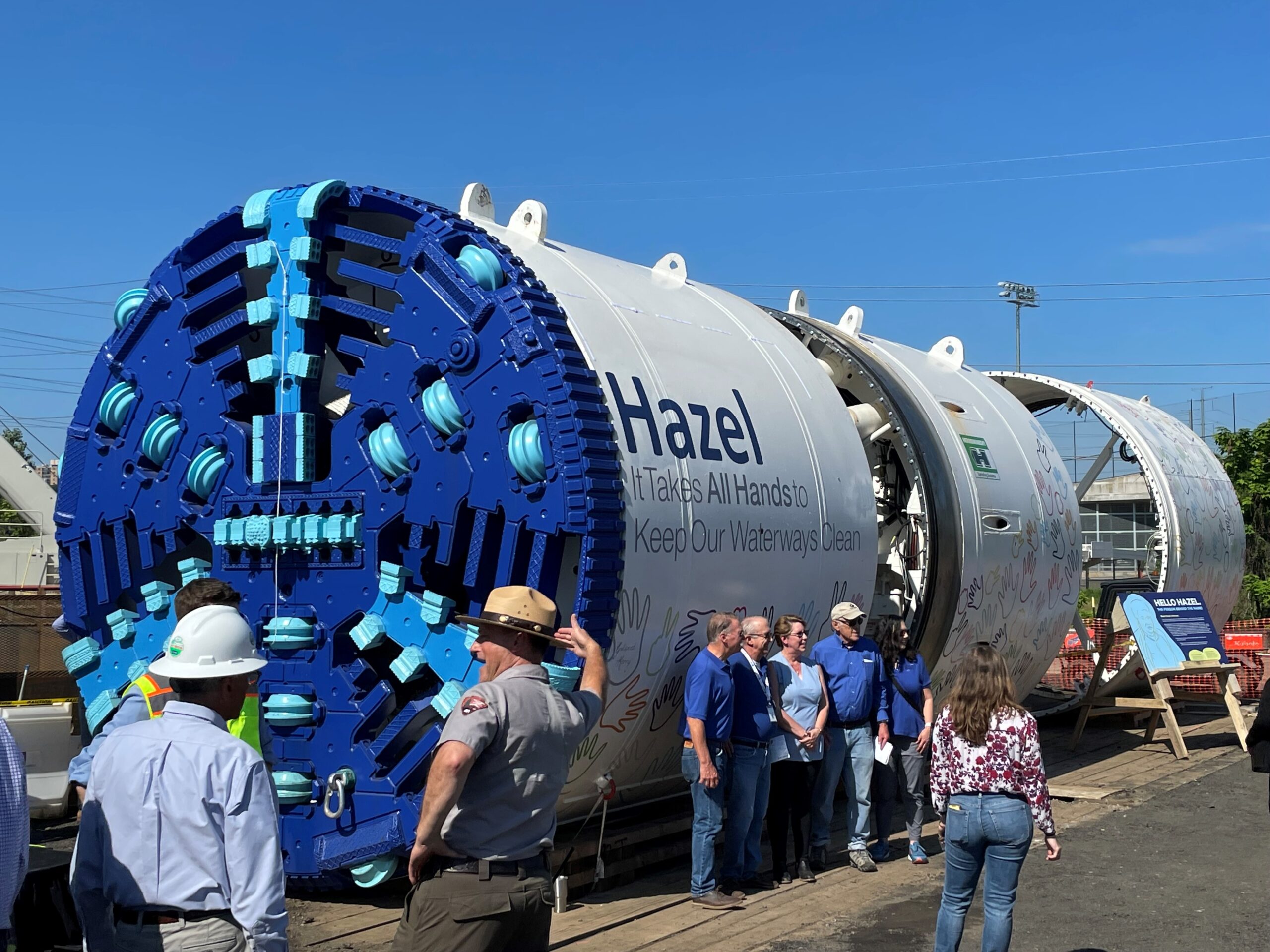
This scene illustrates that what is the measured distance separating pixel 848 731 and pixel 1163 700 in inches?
202

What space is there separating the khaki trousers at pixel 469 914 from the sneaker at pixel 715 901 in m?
3.22

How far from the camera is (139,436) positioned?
760 centimetres

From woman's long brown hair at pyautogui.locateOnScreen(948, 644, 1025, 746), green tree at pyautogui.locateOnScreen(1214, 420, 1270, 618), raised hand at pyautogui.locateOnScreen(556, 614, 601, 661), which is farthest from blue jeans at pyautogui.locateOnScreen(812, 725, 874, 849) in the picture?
green tree at pyautogui.locateOnScreen(1214, 420, 1270, 618)

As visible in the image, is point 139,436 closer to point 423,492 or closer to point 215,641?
point 423,492

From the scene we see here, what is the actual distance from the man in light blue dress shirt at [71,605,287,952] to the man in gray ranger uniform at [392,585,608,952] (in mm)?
617

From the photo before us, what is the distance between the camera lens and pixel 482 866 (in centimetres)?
382

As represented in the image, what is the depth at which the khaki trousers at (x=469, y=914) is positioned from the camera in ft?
12.4

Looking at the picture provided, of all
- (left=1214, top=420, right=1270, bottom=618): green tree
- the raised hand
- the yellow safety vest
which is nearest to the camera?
the raised hand

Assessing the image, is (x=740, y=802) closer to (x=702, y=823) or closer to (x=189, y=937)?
(x=702, y=823)

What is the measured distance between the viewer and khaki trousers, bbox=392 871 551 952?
12.4ft

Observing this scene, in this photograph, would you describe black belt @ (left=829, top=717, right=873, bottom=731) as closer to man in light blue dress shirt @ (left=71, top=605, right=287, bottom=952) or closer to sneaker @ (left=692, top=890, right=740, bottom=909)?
sneaker @ (left=692, top=890, right=740, bottom=909)

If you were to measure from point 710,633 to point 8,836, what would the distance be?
170 inches

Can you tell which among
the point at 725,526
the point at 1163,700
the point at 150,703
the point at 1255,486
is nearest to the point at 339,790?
the point at 150,703

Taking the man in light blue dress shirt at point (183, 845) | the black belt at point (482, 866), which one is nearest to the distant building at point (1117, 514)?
the black belt at point (482, 866)
